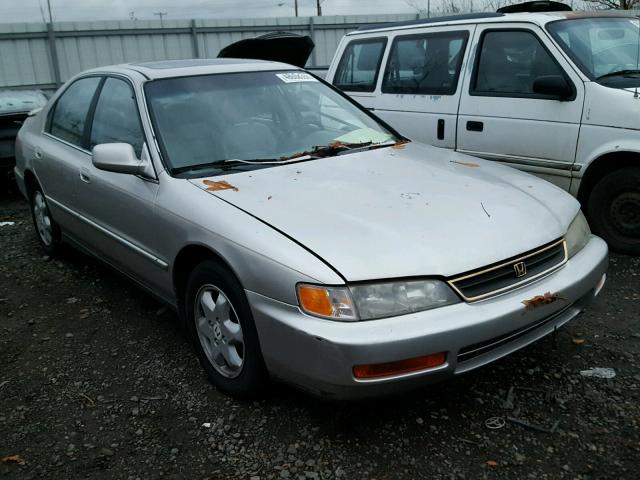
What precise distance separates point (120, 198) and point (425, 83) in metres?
3.14

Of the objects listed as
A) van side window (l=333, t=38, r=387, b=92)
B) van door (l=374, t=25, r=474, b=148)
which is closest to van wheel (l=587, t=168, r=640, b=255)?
van door (l=374, t=25, r=474, b=148)

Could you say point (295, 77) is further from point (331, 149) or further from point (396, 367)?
point (396, 367)

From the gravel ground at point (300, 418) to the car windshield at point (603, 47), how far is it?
1.84m

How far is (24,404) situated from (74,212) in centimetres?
155

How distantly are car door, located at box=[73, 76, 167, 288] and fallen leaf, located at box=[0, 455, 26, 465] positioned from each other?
108 cm

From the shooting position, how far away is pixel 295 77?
13.2 ft

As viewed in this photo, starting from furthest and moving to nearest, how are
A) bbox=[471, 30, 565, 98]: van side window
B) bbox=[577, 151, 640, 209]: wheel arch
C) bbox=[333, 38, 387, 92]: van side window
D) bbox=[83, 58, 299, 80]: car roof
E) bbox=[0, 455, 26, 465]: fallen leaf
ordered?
bbox=[333, 38, 387, 92]: van side window < bbox=[471, 30, 565, 98]: van side window < bbox=[577, 151, 640, 209]: wheel arch < bbox=[83, 58, 299, 80]: car roof < bbox=[0, 455, 26, 465]: fallen leaf

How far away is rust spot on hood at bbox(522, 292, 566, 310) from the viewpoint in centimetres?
250

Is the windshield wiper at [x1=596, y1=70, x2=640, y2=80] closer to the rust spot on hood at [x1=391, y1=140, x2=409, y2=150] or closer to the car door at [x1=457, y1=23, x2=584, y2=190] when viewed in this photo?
the car door at [x1=457, y1=23, x2=584, y2=190]

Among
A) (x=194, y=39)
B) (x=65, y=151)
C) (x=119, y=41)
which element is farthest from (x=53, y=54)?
(x=65, y=151)

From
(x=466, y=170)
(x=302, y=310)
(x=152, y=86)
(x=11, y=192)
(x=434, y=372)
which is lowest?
(x=11, y=192)

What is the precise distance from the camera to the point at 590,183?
15.3 feet

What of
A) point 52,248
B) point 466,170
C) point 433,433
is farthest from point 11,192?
point 433,433

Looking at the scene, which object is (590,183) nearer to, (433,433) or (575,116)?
(575,116)
